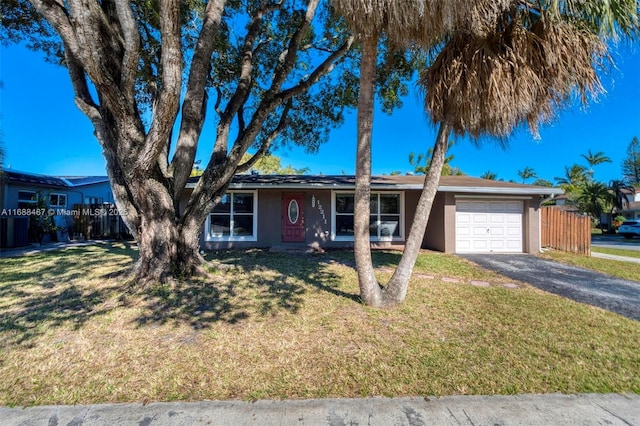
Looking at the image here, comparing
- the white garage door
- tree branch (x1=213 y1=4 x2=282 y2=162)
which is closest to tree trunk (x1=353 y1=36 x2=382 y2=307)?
tree branch (x1=213 y1=4 x2=282 y2=162)

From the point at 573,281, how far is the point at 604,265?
3.43 meters

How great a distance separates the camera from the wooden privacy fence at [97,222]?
15203 mm

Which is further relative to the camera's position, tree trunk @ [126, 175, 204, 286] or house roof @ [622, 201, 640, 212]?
house roof @ [622, 201, 640, 212]

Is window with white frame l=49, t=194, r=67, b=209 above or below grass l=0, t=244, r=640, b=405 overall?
above

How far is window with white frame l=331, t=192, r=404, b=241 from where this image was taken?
11.9 metres

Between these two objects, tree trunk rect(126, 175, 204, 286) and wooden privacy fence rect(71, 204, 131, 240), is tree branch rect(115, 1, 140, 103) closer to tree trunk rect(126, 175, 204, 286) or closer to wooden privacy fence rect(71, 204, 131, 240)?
tree trunk rect(126, 175, 204, 286)

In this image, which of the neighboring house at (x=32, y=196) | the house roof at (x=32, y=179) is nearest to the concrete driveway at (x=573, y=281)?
the neighboring house at (x=32, y=196)

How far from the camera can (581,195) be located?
31.4 metres

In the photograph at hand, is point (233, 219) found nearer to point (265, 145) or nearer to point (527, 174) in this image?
point (265, 145)

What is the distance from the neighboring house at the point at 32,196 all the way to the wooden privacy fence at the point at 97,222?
981 millimetres

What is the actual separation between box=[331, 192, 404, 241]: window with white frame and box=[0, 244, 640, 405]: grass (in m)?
5.66

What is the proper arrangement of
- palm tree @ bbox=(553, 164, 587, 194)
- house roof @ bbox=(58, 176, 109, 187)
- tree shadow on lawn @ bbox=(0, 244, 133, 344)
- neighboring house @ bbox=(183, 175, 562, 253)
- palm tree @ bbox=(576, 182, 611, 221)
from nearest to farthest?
tree shadow on lawn @ bbox=(0, 244, 133, 344), neighboring house @ bbox=(183, 175, 562, 253), house roof @ bbox=(58, 176, 109, 187), palm tree @ bbox=(576, 182, 611, 221), palm tree @ bbox=(553, 164, 587, 194)

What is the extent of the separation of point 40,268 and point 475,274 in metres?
11.3

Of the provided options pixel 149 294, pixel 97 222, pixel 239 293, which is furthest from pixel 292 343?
pixel 97 222
